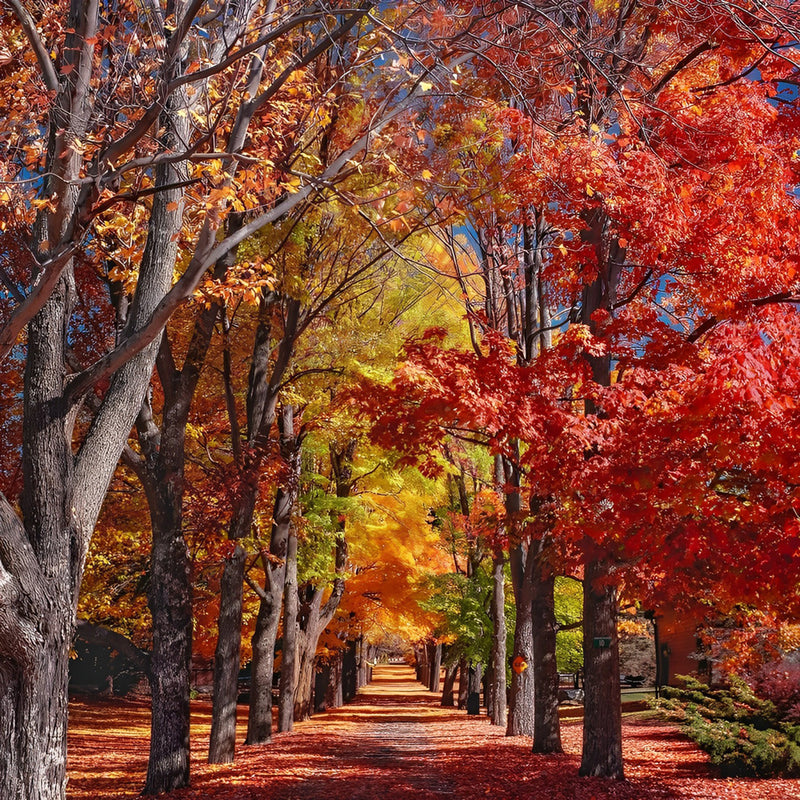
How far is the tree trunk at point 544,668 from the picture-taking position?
603 inches

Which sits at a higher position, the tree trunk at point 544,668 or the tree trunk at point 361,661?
the tree trunk at point 544,668

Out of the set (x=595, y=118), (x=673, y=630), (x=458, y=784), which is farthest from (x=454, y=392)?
(x=673, y=630)

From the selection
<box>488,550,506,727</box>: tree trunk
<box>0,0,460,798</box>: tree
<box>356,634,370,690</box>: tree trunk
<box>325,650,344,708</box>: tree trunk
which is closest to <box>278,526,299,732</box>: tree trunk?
<box>488,550,506,727</box>: tree trunk

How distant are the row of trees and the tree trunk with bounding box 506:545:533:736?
0.27 feet

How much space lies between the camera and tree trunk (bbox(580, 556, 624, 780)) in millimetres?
11898

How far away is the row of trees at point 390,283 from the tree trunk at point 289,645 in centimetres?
228

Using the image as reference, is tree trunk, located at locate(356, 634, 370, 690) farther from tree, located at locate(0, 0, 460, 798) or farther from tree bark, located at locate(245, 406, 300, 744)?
tree, located at locate(0, 0, 460, 798)

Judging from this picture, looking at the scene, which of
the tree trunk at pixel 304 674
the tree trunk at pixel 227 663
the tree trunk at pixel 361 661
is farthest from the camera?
the tree trunk at pixel 361 661

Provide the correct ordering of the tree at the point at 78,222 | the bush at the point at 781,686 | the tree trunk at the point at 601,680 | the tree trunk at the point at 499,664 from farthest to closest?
the tree trunk at the point at 499,664 → the bush at the point at 781,686 → the tree trunk at the point at 601,680 → the tree at the point at 78,222

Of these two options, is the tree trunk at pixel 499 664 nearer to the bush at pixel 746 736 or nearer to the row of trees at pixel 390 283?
the row of trees at pixel 390 283

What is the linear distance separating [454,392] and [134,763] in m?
11.1

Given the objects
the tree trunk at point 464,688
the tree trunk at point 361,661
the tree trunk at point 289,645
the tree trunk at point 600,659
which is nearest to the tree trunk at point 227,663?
the tree trunk at point 600,659

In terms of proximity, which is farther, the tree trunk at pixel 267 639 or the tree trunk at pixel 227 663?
the tree trunk at pixel 267 639

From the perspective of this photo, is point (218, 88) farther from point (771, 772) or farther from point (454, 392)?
point (771, 772)
